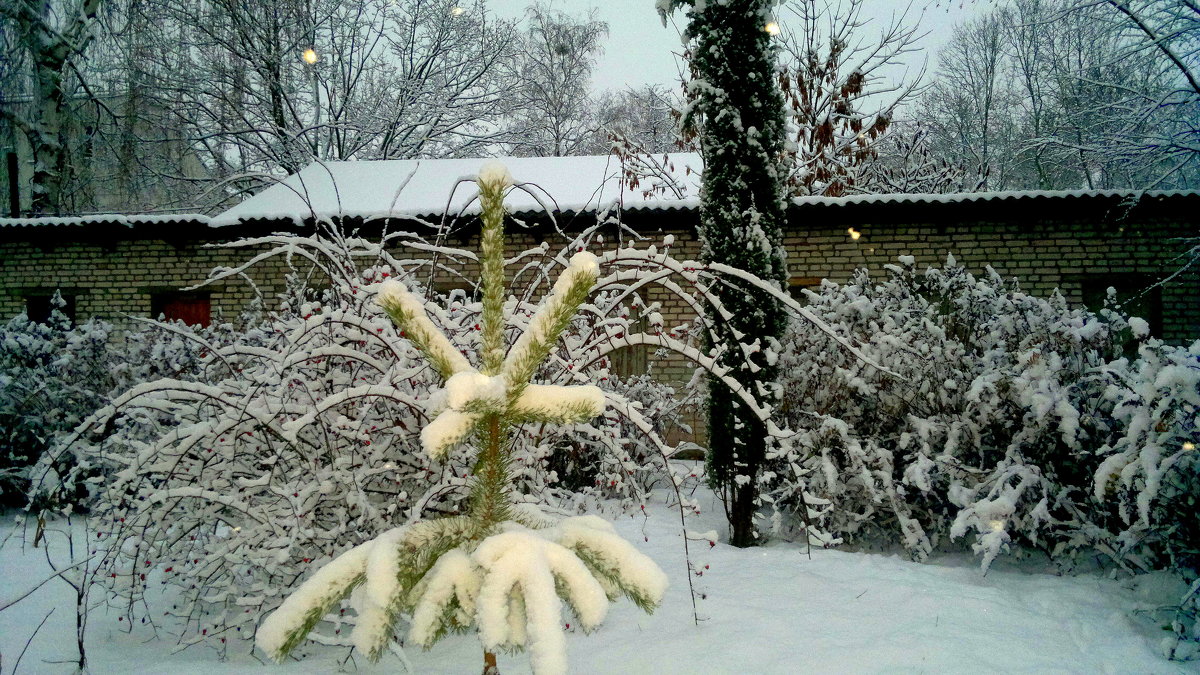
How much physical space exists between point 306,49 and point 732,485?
18087 millimetres

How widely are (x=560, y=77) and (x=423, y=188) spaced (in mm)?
15772

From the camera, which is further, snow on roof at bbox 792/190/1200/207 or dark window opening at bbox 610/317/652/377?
dark window opening at bbox 610/317/652/377

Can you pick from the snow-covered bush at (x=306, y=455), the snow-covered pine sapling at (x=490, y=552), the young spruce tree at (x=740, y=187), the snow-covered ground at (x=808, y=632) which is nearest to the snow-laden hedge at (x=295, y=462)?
the snow-covered bush at (x=306, y=455)

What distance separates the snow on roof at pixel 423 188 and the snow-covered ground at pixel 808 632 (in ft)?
17.4

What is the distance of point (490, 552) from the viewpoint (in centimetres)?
123

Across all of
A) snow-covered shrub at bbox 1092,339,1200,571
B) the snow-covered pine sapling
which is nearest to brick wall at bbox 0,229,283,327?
the snow-covered pine sapling

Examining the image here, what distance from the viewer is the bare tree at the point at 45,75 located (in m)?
11.1

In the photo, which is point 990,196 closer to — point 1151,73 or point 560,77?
point 1151,73

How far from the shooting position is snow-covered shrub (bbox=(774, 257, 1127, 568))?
3920 mm

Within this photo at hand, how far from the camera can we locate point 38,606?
135 inches

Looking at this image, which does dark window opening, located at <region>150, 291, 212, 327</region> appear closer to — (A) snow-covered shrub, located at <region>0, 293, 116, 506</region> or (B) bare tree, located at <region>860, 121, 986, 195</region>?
(A) snow-covered shrub, located at <region>0, 293, 116, 506</region>

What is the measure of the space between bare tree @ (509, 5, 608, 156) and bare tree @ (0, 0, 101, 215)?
490 inches

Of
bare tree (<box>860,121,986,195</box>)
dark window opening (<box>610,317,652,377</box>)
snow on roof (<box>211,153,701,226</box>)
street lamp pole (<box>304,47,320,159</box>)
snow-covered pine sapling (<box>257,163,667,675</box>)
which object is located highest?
street lamp pole (<box>304,47,320,159</box>)

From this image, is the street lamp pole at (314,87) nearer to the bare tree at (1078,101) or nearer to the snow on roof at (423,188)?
the snow on roof at (423,188)
